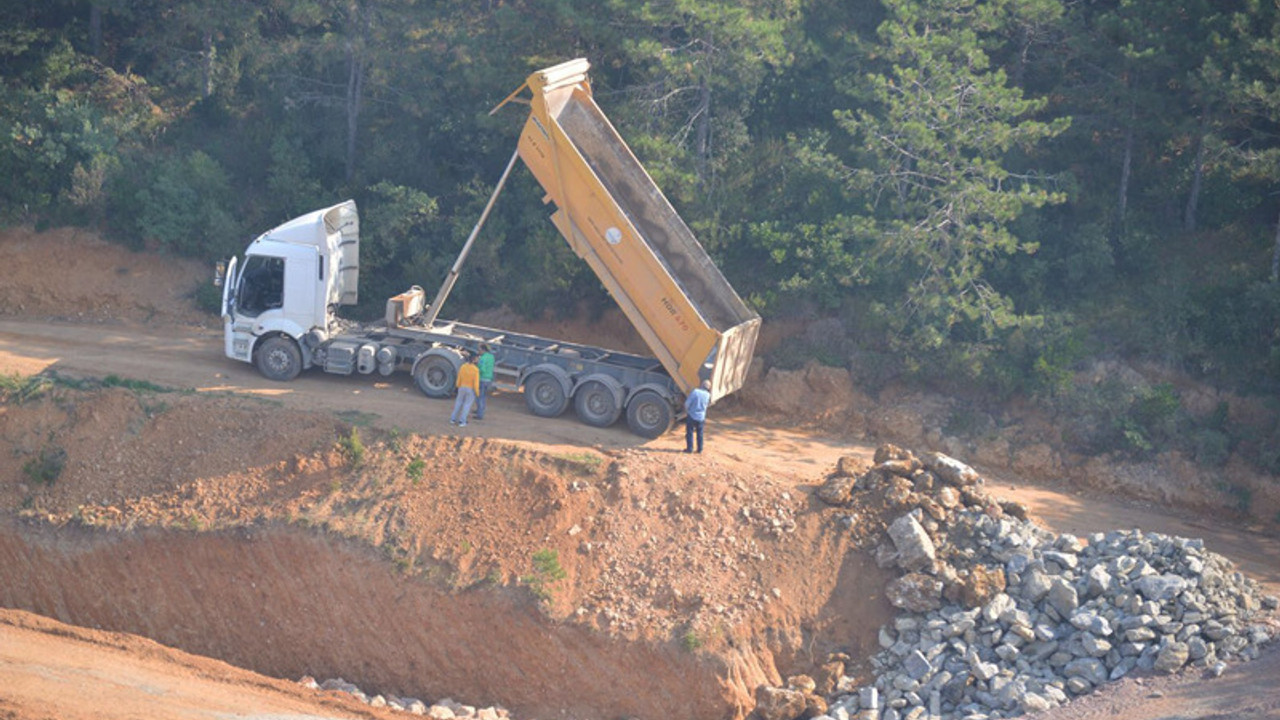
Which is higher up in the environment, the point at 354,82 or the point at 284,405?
the point at 354,82

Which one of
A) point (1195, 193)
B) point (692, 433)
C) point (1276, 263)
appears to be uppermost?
point (1195, 193)

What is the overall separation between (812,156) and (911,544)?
9.54 m

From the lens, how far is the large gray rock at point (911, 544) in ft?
48.4

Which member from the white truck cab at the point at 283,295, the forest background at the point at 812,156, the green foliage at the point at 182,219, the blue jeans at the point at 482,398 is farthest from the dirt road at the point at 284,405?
the green foliage at the point at 182,219

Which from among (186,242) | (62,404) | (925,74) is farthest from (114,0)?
(925,74)

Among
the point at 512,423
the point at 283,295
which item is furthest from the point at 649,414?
the point at 283,295

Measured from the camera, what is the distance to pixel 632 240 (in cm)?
1727

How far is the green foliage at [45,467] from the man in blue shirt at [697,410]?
952cm

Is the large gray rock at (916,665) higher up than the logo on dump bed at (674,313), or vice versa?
the logo on dump bed at (674,313)

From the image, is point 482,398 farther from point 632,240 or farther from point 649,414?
point 632,240

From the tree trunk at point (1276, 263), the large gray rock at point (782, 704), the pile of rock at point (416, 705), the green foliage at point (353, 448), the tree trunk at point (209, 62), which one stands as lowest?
the pile of rock at point (416, 705)

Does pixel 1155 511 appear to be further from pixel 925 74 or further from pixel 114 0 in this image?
pixel 114 0

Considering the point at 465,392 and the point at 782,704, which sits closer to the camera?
the point at 782,704

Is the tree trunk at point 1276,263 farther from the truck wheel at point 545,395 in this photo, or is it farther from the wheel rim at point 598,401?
the truck wheel at point 545,395
